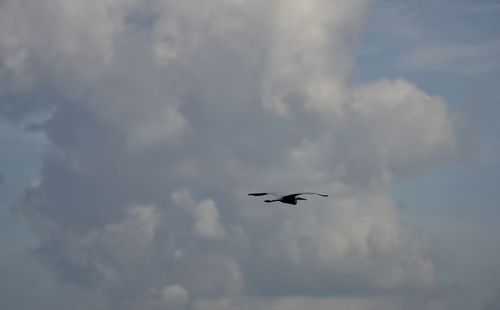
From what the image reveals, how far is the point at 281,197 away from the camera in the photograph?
328ft
